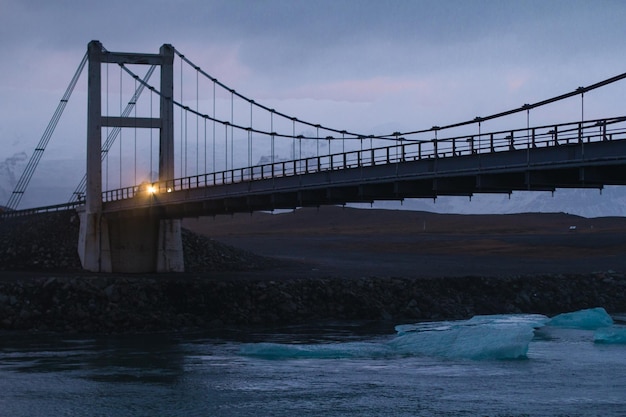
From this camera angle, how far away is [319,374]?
28250 millimetres

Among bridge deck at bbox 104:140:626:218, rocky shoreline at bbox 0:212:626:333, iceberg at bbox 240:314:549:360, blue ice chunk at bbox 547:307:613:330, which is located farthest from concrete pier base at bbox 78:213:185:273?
iceberg at bbox 240:314:549:360

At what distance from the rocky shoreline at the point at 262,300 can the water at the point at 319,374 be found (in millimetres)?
2636

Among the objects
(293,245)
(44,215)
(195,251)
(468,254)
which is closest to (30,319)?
(195,251)

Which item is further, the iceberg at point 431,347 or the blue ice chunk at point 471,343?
Result: the iceberg at point 431,347

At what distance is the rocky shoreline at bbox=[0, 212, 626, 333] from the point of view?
135 ft

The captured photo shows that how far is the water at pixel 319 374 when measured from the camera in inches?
928

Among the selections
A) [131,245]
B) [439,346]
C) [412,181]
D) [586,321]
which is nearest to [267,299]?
[412,181]

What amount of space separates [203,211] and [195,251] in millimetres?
9696

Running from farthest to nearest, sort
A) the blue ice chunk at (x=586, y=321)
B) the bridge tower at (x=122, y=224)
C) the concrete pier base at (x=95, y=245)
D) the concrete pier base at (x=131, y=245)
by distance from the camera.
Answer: the bridge tower at (x=122, y=224)
the concrete pier base at (x=131, y=245)
the concrete pier base at (x=95, y=245)
the blue ice chunk at (x=586, y=321)

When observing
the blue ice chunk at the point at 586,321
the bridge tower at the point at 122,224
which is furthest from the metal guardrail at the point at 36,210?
the blue ice chunk at the point at 586,321

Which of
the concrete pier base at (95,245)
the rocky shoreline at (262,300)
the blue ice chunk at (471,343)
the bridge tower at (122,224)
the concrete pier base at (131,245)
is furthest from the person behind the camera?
the bridge tower at (122,224)

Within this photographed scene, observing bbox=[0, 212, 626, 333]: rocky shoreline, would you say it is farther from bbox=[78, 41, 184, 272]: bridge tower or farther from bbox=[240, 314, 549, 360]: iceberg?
bbox=[240, 314, 549, 360]: iceberg

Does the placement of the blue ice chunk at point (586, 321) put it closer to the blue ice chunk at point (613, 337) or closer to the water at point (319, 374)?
the water at point (319, 374)

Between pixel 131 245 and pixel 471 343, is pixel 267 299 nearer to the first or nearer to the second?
pixel 471 343
